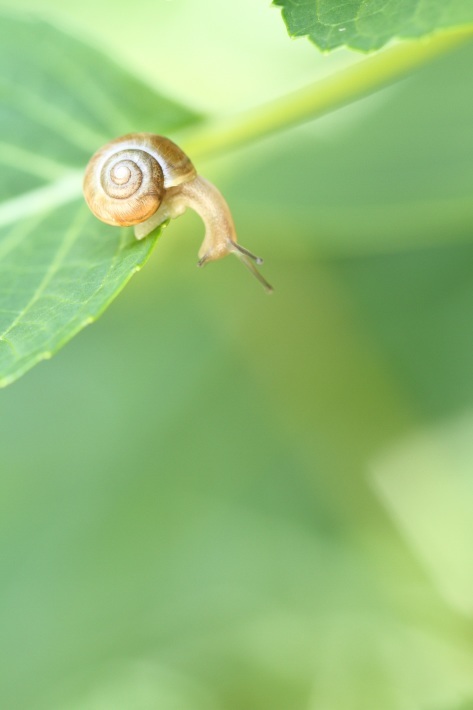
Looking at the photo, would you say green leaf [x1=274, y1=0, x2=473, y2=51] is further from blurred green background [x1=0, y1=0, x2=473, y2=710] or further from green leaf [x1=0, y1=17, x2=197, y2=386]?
blurred green background [x1=0, y1=0, x2=473, y2=710]

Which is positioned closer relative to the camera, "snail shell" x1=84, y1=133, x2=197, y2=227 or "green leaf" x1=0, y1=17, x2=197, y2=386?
"green leaf" x1=0, y1=17, x2=197, y2=386

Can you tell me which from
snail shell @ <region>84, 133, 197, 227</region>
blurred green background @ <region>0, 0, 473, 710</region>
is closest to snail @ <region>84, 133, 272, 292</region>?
snail shell @ <region>84, 133, 197, 227</region>

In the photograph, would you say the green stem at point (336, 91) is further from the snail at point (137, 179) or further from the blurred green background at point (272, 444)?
the blurred green background at point (272, 444)

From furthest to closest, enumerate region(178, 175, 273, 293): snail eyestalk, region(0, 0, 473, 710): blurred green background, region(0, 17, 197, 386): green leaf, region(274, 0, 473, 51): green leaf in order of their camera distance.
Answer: region(0, 0, 473, 710): blurred green background
region(178, 175, 273, 293): snail eyestalk
region(0, 17, 197, 386): green leaf
region(274, 0, 473, 51): green leaf

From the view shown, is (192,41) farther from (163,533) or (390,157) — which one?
(163,533)

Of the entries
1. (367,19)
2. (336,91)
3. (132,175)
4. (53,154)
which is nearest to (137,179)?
(132,175)

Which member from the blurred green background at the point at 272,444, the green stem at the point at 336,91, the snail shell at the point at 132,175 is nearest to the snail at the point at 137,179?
the snail shell at the point at 132,175
